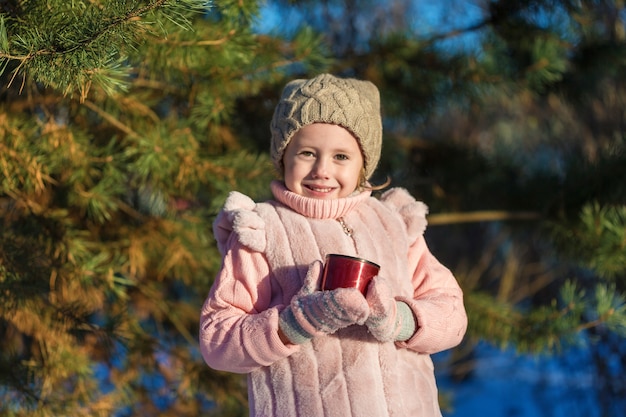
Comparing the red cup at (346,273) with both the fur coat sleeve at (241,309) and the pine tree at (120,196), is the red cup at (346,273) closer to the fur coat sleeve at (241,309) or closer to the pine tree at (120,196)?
the fur coat sleeve at (241,309)

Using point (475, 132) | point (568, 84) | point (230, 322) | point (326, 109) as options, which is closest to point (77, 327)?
point (230, 322)

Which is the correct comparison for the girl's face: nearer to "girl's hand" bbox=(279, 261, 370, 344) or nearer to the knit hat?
the knit hat

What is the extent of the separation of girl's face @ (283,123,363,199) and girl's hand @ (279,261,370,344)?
0.24m

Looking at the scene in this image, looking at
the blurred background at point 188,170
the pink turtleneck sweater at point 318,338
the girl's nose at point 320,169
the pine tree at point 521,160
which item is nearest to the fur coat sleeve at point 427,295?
the pink turtleneck sweater at point 318,338

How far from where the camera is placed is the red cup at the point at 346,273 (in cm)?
153

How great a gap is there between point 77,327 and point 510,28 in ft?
6.98

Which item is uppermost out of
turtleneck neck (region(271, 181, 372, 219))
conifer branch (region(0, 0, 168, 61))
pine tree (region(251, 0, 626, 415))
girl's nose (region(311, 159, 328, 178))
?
pine tree (region(251, 0, 626, 415))

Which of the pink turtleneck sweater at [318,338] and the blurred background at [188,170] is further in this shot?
the blurred background at [188,170]

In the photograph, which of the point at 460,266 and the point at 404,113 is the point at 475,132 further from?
the point at 404,113

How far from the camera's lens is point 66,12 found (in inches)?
68.9

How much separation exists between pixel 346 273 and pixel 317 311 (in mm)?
99

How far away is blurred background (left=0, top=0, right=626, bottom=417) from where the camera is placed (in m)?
2.18

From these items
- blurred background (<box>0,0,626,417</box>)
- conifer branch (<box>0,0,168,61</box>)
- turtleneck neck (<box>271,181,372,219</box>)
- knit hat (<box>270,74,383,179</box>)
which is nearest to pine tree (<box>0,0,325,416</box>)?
blurred background (<box>0,0,626,417</box>)

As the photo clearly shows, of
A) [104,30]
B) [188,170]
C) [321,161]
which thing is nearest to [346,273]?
[321,161]
